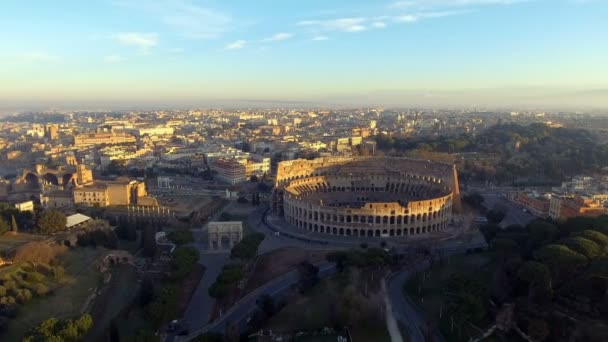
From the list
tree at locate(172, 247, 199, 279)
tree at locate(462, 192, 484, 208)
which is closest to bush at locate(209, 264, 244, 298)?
tree at locate(172, 247, 199, 279)

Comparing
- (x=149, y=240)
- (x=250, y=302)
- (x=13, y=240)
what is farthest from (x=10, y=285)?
(x=250, y=302)

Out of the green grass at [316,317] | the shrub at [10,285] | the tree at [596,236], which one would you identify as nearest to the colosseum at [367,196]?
the green grass at [316,317]

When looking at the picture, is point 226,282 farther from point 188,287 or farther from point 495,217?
point 495,217

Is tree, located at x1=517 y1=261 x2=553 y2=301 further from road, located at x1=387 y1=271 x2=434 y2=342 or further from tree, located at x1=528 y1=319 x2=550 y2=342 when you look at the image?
road, located at x1=387 y1=271 x2=434 y2=342

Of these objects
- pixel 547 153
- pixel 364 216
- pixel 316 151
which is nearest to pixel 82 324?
pixel 364 216

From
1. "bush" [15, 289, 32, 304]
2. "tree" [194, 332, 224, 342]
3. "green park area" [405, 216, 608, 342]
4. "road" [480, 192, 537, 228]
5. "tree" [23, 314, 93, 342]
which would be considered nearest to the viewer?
"tree" [23, 314, 93, 342]

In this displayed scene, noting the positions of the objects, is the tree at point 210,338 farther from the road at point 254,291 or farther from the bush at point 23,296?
the bush at point 23,296
